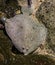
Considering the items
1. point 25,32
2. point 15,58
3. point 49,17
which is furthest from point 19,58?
point 49,17

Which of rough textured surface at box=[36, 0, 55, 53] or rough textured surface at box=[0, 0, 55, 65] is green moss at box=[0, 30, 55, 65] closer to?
rough textured surface at box=[0, 0, 55, 65]

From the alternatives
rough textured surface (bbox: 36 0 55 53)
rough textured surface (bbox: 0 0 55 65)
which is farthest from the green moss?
rough textured surface (bbox: 36 0 55 53)

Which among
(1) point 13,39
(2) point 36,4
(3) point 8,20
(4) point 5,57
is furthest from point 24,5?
(4) point 5,57

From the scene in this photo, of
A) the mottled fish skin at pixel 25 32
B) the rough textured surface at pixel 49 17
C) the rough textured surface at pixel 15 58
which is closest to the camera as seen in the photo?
the rough textured surface at pixel 15 58

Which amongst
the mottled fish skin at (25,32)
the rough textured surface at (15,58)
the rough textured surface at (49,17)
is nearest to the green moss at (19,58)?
the rough textured surface at (15,58)

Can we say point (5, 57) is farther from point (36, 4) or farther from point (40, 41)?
point (36, 4)

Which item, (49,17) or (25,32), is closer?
(25,32)

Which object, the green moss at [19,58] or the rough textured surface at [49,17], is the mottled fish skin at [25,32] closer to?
the rough textured surface at [49,17]

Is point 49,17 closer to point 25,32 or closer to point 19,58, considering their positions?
point 25,32

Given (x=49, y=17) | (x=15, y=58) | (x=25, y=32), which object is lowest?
(x=15, y=58)
